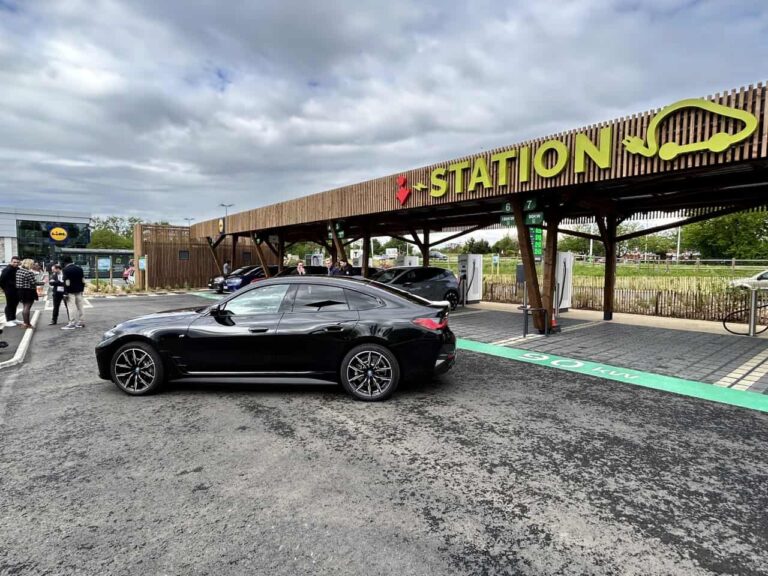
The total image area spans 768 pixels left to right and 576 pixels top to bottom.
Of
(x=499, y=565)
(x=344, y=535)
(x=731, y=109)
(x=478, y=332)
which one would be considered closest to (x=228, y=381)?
(x=344, y=535)

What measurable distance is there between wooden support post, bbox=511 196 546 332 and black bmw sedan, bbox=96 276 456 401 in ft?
16.3

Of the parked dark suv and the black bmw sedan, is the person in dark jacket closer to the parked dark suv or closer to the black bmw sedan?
the black bmw sedan

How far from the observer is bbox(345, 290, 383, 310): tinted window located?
5.10 meters

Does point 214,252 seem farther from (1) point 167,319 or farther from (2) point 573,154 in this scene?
(2) point 573,154

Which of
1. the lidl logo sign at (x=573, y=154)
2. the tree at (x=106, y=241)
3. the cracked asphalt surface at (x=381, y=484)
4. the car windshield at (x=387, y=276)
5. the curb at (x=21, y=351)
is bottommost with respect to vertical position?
the cracked asphalt surface at (x=381, y=484)

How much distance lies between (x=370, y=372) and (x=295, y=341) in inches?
35.9

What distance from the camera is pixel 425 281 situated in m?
14.4

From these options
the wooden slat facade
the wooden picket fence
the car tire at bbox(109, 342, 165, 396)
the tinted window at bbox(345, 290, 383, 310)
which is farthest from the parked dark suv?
the car tire at bbox(109, 342, 165, 396)

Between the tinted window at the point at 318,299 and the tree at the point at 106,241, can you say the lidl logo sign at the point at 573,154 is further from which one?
the tree at the point at 106,241

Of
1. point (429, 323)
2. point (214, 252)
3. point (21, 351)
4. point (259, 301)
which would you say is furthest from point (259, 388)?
point (214, 252)

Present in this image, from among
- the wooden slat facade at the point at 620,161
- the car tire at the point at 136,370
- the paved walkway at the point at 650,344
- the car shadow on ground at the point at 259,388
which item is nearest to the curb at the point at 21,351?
the car tire at the point at 136,370

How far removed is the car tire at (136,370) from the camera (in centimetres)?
510

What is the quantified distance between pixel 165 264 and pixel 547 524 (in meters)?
27.4

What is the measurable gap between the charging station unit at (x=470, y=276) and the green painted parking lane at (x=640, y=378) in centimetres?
778
